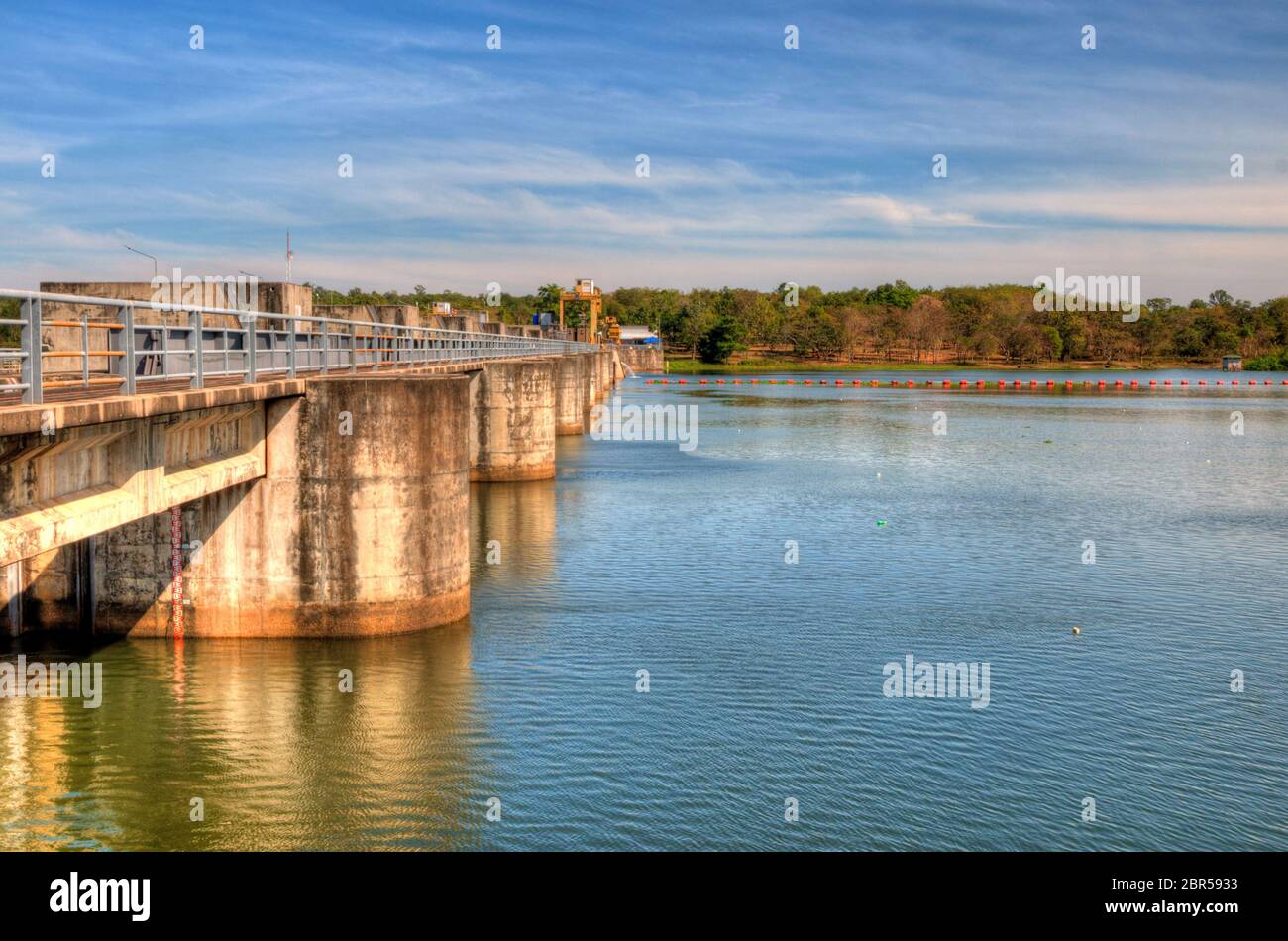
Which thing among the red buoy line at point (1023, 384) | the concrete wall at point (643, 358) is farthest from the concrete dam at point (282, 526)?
the concrete wall at point (643, 358)

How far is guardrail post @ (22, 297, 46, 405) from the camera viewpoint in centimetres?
1209

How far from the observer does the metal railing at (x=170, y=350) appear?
12508 millimetres

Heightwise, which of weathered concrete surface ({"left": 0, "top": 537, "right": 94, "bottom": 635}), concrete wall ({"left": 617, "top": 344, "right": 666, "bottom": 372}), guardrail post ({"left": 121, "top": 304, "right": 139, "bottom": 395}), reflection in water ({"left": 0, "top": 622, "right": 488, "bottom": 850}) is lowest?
reflection in water ({"left": 0, "top": 622, "right": 488, "bottom": 850})

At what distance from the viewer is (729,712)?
18422mm

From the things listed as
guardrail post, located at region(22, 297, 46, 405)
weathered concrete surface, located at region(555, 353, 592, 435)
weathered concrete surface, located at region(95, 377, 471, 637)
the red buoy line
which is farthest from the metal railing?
the red buoy line

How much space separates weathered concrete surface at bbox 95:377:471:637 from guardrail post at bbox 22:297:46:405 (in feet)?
26.7

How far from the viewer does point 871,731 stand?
17609 mm

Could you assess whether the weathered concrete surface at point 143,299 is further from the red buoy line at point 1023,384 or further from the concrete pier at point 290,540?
the red buoy line at point 1023,384

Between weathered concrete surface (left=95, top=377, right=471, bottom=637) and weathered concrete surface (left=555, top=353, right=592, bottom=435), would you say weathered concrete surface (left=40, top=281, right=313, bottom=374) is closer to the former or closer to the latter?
weathered concrete surface (left=95, top=377, right=471, bottom=637)

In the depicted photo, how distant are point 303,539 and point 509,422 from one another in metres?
25.3

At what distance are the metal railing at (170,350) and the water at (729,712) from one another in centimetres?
460

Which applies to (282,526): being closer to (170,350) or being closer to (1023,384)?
(170,350)
